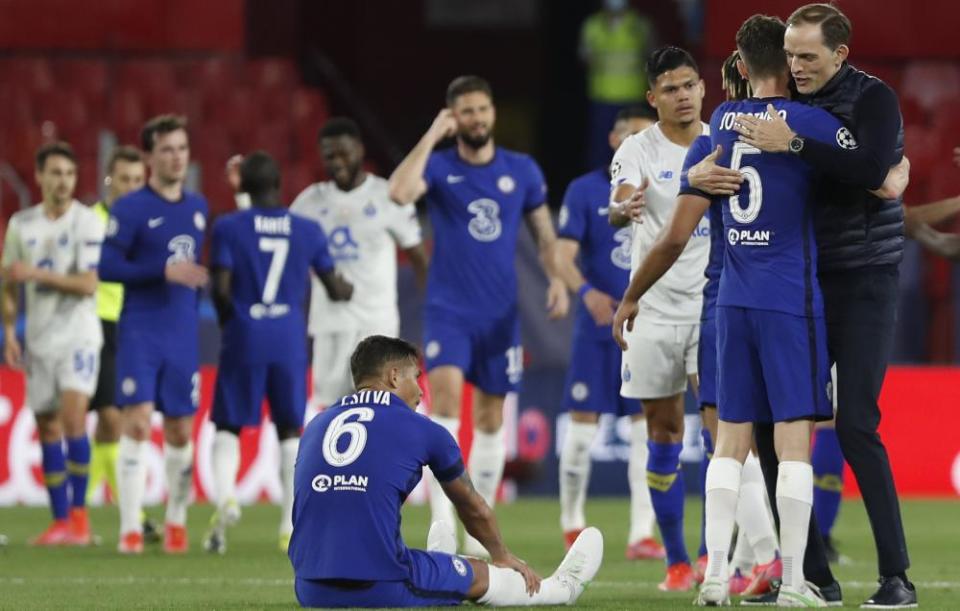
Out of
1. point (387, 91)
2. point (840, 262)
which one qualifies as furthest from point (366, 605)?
point (387, 91)

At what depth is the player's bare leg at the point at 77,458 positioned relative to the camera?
36.7ft

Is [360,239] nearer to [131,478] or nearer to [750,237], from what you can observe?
[131,478]

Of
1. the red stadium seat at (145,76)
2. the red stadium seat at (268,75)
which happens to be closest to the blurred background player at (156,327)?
the red stadium seat at (145,76)

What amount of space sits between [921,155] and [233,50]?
6.95 m

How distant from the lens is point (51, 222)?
37.8 feet

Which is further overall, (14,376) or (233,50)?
(233,50)

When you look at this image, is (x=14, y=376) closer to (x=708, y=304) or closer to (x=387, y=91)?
(x=708, y=304)

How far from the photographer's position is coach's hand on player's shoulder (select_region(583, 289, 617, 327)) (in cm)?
1004

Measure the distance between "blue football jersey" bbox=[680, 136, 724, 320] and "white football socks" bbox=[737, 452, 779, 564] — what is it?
0.73 m

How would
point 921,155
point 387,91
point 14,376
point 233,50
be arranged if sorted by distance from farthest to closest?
point 387,91 → point 233,50 → point 921,155 → point 14,376

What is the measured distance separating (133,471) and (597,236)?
9.53 ft

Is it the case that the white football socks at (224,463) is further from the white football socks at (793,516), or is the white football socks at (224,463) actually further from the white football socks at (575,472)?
the white football socks at (793,516)

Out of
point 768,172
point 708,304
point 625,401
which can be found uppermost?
point 768,172

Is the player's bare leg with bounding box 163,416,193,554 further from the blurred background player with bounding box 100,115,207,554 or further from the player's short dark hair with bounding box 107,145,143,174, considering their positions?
the player's short dark hair with bounding box 107,145,143,174
